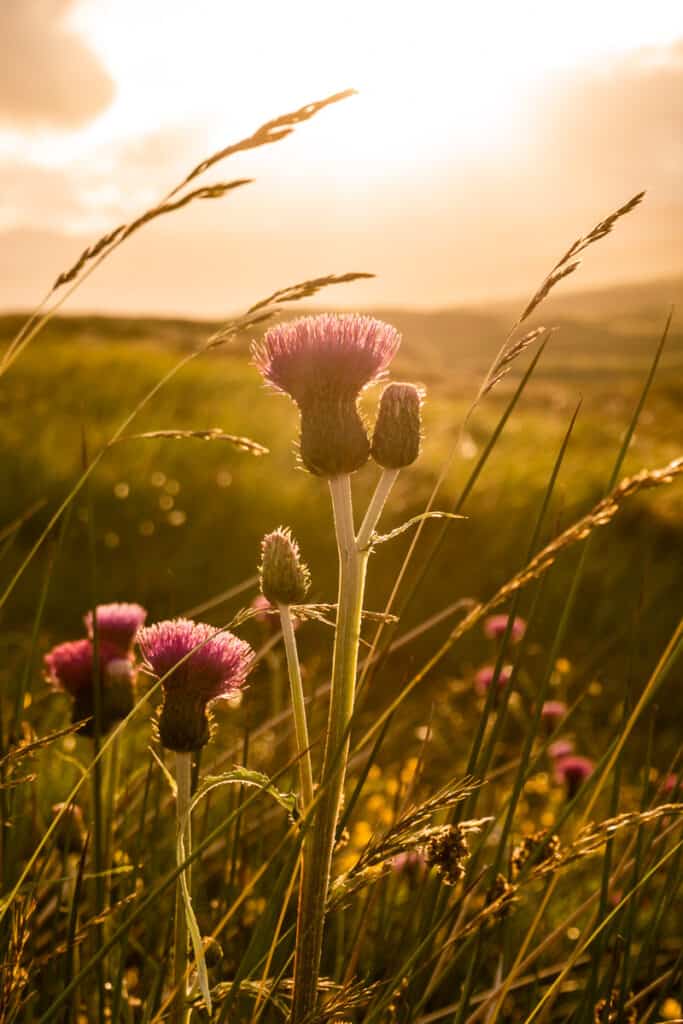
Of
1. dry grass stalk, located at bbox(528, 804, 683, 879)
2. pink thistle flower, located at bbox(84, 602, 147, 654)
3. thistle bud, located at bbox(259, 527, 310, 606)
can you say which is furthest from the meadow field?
pink thistle flower, located at bbox(84, 602, 147, 654)

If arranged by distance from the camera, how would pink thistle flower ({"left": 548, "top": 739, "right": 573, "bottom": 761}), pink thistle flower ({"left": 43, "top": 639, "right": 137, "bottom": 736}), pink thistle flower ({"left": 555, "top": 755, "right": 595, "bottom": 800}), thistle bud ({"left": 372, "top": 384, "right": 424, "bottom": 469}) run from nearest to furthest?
thistle bud ({"left": 372, "top": 384, "right": 424, "bottom": 469}) < pink thistle flower ({"left": 43, "top": 639, "right": 137, "bottom": 736}) < pink thistle flower ({"left": 555, "top": 755, "right": 595, "bottom": 800}) < pink thistle flower ({"left": 548, "top": 739, "right": 573, "bottom": 761})

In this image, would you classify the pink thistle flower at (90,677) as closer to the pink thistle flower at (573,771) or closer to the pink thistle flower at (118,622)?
the pink thistle flower at (118,622)

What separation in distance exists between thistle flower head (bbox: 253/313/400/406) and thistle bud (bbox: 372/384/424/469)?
44 mm

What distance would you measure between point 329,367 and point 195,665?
0.37 meters

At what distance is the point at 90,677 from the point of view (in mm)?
1859

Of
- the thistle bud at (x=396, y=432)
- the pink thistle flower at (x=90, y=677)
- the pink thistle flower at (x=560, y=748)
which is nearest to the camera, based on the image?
the thistle bud at (x=396, y=432)

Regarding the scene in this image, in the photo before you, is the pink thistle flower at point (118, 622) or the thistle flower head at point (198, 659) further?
the pink thistle flower at point (118, 622)

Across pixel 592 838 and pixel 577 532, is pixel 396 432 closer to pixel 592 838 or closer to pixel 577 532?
pixel 577 532

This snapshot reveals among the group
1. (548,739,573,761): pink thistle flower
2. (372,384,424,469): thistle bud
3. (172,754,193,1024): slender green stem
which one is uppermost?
(372,384,424,469): thistle bud

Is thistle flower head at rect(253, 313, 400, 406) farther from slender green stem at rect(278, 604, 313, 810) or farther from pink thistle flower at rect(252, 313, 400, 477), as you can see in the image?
slender green stem at rect(278, 604, 313, 810)

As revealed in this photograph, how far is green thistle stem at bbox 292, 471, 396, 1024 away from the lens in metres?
0.97

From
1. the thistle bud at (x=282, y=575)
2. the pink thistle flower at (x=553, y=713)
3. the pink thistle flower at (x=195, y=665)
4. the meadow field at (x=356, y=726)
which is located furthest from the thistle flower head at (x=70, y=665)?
the pink thistle flower at (x=553, y=713)

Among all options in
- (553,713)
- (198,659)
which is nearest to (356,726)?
(553,713)

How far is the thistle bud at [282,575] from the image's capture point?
103 centimetres
